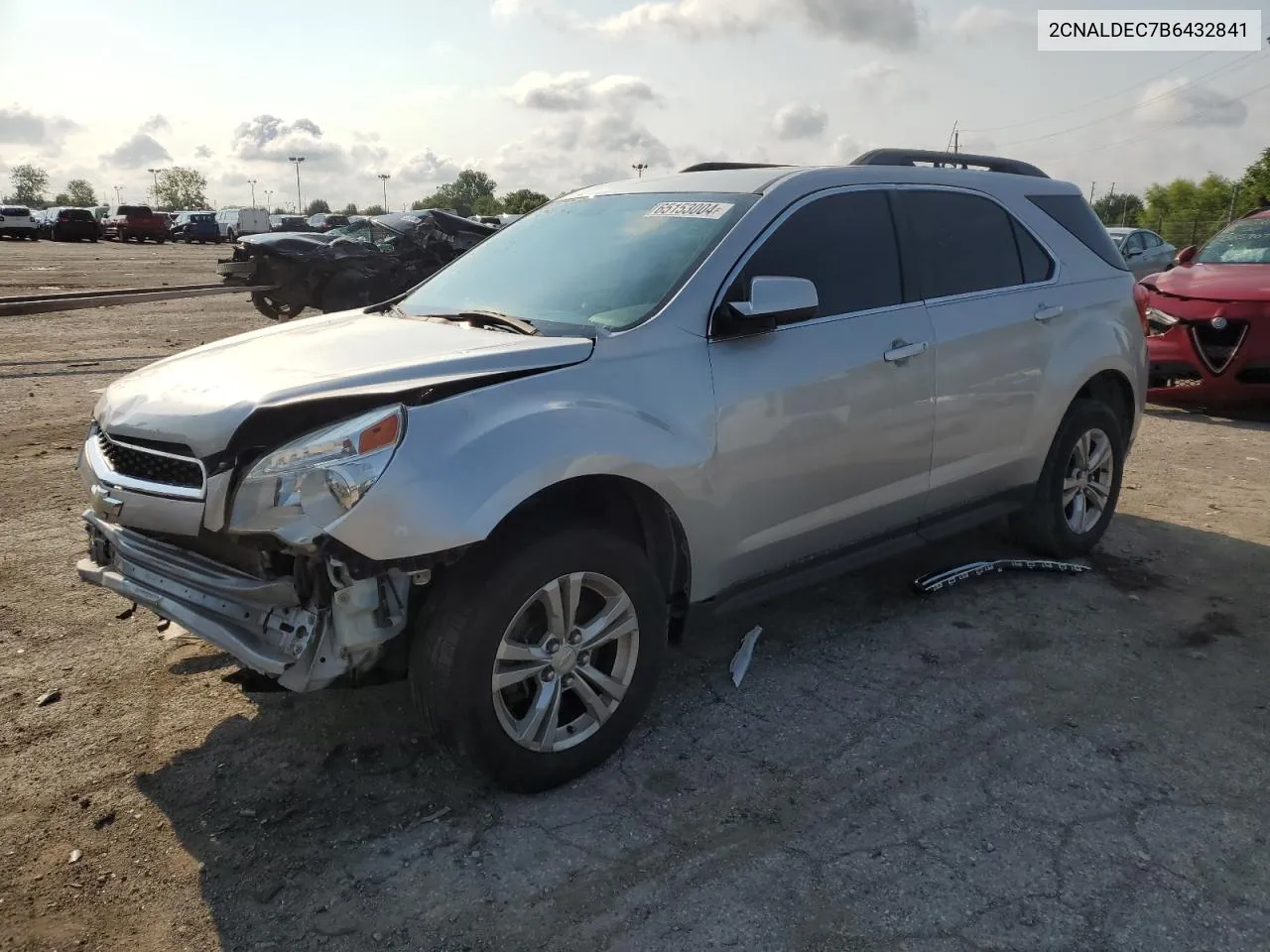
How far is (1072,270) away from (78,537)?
5.27 m

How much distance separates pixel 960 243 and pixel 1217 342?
5752mm

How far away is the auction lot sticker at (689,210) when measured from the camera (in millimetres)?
3801

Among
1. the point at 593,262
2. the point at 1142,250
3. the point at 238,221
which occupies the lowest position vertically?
the point at 593,262

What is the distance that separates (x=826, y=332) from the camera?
150 inches

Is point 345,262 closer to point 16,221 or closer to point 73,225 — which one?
point 16,221

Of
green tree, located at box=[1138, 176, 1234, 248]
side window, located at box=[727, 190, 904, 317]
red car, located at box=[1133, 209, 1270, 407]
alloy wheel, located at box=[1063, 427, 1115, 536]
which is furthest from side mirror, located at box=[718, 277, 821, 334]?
green tree, located at box=[1138, 176, 1234, 248]

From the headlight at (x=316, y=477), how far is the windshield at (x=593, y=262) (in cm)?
99

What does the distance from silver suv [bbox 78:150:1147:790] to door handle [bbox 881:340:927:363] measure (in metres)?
0.01

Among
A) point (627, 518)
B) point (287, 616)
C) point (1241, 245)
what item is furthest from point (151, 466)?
point (1241, 245)

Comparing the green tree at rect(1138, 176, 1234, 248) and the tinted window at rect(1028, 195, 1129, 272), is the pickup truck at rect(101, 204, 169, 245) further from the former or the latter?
the tinted window at rect(1028, 195, 1129, 272)

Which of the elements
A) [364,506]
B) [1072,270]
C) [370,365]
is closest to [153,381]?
[370,365]

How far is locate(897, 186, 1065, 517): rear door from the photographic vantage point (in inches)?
169

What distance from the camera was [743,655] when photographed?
13.5 ft

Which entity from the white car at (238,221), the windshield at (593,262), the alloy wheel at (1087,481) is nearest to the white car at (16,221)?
the white car at (238,221)
